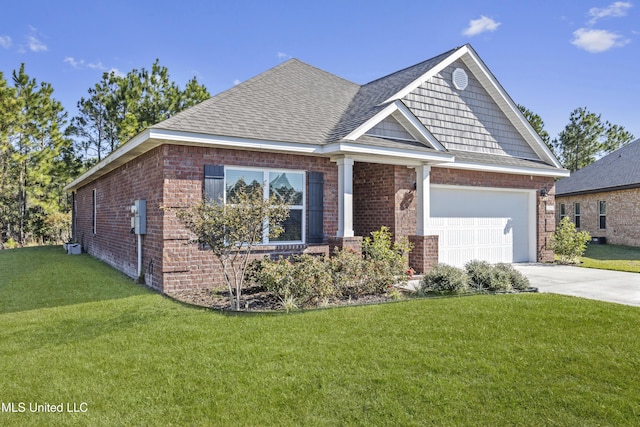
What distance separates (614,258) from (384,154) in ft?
35.7

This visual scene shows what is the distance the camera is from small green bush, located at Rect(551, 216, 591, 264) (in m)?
13.2

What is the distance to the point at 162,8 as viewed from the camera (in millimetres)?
12406

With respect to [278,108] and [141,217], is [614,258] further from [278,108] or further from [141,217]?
[141,217]

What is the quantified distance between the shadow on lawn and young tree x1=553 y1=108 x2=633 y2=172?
125ft

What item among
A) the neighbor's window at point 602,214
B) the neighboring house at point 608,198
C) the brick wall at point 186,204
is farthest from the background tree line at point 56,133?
the neighbor's window at point 602,214

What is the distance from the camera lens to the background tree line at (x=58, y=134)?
22531 mm

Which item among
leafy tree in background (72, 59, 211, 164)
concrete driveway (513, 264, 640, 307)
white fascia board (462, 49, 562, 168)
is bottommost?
concrete driveway (513, 264, 640, 307)

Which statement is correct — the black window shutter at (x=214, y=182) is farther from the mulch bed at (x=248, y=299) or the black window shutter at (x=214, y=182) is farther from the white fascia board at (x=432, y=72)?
the white fascia board at (x=432, y=72)

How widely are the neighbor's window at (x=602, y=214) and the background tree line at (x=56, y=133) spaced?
22239 mm

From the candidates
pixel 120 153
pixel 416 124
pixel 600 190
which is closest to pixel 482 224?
pixel 416 124

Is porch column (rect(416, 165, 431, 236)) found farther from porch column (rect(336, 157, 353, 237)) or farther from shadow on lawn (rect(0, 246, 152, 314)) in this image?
shadow on lawn (rect(0, 246, 152, 314))

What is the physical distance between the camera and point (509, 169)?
12.4 metres

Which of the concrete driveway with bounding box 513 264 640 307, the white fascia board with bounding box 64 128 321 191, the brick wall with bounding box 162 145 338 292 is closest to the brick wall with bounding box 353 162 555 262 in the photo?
the white fascia board with bounding box 64 128 321 191

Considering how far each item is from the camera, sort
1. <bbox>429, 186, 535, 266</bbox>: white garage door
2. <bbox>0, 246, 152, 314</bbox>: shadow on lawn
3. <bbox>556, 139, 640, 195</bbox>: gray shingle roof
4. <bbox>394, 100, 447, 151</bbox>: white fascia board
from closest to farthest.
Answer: <bbox>0, 246, 152, 314</bbox>: shadow on lawn
<bbox>394, 100, 447, 151</bbox>: white fascia board
<bbox>429, 186, 535, 266</bbox>: white garage door
<bbox>556, 139, 640, 195</bbox>: gray shingle roof
